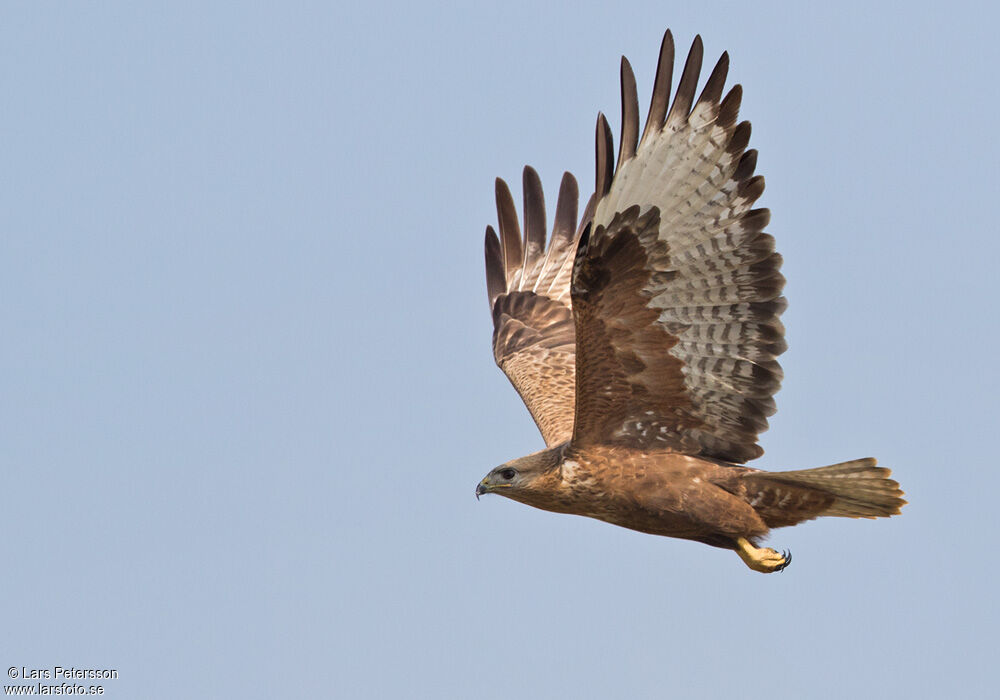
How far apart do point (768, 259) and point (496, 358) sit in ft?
12.8

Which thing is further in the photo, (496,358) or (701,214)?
(496,358)

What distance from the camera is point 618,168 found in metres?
9.66

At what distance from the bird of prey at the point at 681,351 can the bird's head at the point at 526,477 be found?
10 millimetres

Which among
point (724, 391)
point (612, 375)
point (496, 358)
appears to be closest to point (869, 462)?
point (724, 391)

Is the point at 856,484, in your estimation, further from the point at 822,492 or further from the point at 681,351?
the point at 681,351

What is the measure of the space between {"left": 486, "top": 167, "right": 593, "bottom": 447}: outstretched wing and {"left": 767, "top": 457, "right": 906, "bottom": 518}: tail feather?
121 inches

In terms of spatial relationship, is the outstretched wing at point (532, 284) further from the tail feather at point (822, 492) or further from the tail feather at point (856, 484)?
the tail feather at point (856, 484)

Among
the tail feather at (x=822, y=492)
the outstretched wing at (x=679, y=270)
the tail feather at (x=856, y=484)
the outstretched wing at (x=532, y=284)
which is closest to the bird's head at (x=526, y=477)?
the outstretched wing at (x=679, y=270)

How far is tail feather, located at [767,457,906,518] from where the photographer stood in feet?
32.4

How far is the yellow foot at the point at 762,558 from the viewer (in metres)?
10.0

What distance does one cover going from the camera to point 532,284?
13.8m

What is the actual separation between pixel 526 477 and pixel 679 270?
1.73 m

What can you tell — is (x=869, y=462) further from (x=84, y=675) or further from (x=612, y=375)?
(x=84, y=675)

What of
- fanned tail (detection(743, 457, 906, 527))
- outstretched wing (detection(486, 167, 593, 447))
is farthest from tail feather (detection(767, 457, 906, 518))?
outstretched wing (detection(486, 167, 593, 447))
